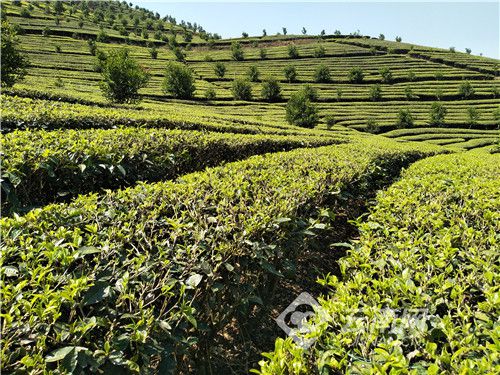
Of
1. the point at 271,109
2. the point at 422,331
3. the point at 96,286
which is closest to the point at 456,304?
the point at 422,331

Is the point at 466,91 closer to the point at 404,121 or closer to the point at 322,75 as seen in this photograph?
the point at 404,121

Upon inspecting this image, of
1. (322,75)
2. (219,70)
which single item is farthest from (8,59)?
(322,75)

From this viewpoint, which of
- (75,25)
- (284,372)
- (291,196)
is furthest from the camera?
(75,25)

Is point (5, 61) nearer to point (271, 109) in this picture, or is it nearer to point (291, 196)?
point (291, 196)

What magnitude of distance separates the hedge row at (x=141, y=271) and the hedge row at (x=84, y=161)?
1.89m

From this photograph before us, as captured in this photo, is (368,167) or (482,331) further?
(368,167)

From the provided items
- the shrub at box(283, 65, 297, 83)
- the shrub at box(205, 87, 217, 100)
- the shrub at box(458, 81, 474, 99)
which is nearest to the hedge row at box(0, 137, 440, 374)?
the shrub at box(205, 87, 217, 100)

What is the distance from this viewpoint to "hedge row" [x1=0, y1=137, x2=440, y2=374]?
2094 mm

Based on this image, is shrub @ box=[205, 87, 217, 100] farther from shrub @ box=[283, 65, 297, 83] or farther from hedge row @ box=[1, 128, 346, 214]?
hedge row @ box=[1, 128, 346, 214]

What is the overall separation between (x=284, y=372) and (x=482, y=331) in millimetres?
1650

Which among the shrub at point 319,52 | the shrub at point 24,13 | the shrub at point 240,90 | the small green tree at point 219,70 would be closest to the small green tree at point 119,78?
the shrub at point 240,90

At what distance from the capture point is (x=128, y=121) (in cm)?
1235

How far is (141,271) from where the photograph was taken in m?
2.73

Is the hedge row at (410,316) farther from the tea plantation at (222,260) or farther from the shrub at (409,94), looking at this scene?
the shrub at (409,94)
